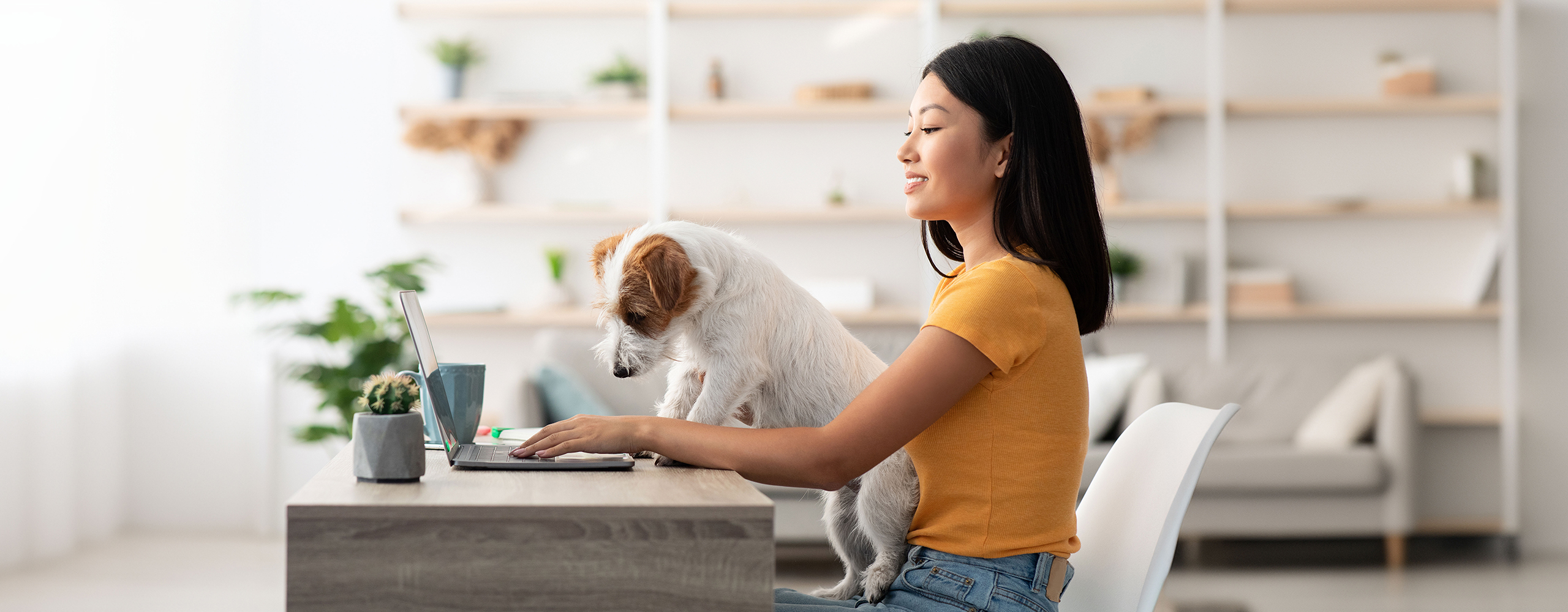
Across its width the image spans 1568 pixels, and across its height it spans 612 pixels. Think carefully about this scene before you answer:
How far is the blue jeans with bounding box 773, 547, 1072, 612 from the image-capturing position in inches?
43.8

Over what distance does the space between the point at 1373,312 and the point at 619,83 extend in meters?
3.24

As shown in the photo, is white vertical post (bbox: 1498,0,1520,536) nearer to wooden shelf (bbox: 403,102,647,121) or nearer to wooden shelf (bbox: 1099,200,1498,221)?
wooden shelf (bbox: 1099,200,1498,221)

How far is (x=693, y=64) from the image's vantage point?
478 cm

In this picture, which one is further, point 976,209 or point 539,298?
point 539,298

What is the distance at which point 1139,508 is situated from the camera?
131 cm

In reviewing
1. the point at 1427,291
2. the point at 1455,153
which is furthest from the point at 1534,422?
the point at 1455,153

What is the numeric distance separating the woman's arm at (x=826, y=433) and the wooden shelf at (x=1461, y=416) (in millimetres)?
4100

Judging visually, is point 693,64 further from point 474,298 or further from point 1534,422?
point 1534,422

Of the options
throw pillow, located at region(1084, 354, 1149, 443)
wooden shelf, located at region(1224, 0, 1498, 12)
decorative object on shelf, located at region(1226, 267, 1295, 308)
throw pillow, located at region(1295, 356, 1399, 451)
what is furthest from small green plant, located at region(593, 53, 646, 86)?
throw pillow, located at region(1295, 356, 1399, 451)

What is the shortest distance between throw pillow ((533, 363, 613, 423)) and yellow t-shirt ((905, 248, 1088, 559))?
8.14 feet

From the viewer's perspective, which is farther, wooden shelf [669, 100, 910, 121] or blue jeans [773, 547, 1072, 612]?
wooden shelf [669, 100, 910, 121]

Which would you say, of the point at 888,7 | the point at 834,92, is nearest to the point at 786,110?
the point at 834,92

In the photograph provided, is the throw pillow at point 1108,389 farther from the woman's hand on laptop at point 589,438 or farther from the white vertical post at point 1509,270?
the woman's hand on laptop at point 589,438

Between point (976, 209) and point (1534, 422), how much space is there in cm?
441
